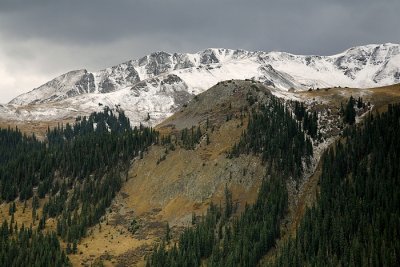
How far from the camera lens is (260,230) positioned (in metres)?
173

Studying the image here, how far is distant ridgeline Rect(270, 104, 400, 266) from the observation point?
151 metres

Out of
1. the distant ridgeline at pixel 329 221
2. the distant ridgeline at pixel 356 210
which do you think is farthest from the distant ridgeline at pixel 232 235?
the distant ridgeline at pixel 356 210

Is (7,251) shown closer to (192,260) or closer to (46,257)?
(46,257)

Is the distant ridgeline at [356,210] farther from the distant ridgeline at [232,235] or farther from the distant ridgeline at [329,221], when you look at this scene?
the distant ridgeline at [232,235]

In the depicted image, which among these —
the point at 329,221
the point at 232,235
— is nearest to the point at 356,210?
the point at 329,221

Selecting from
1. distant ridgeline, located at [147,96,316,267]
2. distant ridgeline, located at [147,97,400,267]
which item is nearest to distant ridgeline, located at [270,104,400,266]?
distant ridgeline, located at [147,97,400,267]

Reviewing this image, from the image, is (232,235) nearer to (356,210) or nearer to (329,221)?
(329,221)

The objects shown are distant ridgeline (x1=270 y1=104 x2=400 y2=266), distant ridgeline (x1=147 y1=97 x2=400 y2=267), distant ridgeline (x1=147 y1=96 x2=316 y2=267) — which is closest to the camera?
distant ridgeline (x1=270 y1=104 x2=400 y2=266)

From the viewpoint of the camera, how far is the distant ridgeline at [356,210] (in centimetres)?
15112

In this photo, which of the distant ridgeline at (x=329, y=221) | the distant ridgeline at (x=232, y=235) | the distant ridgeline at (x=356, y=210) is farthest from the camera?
the distant ridgeline at (x=232, y=235)

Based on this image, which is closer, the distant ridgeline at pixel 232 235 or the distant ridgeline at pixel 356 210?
the distant ridgeline at pixel 356 210

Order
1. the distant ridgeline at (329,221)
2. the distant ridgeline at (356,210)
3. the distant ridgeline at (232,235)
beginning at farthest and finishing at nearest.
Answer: the distant ridgeline at (232,235) < the distant ridgeline at (329,221) < the distant ridgeline at (356,210)

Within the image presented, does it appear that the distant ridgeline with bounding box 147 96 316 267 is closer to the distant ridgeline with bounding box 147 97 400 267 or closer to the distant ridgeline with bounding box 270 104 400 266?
the distant ridgeline with bounding box 147 97 400 267

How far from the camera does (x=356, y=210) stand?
164875mm
